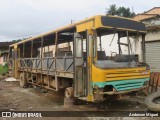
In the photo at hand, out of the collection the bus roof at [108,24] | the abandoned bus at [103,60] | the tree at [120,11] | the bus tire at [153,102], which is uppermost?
the tree at [120,11]

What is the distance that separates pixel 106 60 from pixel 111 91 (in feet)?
3.13

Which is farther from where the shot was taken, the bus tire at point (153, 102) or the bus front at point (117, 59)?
the bus tire at point (153, 102)

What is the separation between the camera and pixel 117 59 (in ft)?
26.5

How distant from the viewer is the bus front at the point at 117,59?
25.1 ft

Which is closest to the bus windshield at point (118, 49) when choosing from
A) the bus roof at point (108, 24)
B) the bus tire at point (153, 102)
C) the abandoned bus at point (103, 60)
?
the abandoned bus at point (103, 60)

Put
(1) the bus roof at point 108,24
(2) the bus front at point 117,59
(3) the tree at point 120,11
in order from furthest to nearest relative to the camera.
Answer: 1. (3) the tree at point 120,11
2. (1) the bus roof at point 108,24
3. (2) the bus front at point 117,59

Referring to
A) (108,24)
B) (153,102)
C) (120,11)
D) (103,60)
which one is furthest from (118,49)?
(120,11)

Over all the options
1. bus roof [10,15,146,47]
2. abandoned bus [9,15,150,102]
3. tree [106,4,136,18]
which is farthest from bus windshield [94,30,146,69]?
tree [106,4,136,18]

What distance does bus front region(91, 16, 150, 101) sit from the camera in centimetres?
765

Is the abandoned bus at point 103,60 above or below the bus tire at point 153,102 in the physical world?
above

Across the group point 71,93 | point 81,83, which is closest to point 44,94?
point 71,93

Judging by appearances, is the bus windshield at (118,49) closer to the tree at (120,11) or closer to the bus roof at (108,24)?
the bus roof at (108,24)

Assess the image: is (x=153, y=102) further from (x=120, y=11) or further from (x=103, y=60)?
(x=120, y=11)

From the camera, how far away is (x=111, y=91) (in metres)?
7.87
